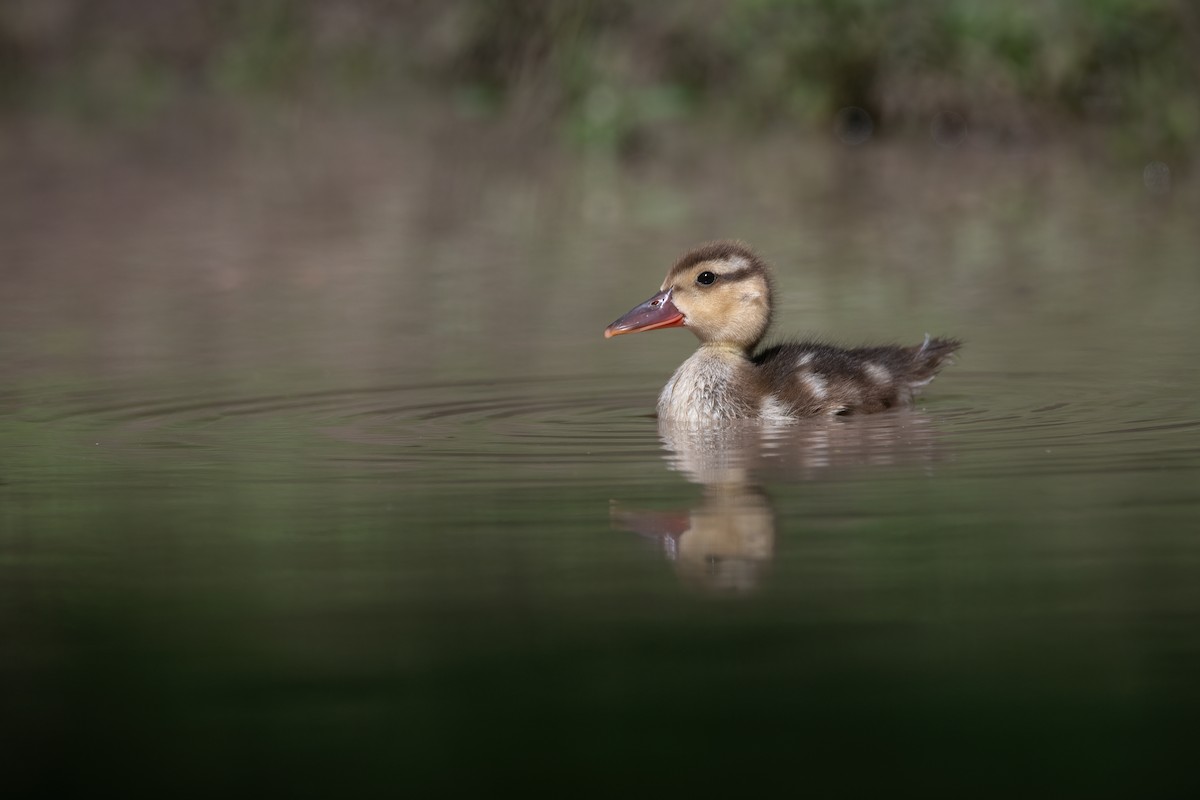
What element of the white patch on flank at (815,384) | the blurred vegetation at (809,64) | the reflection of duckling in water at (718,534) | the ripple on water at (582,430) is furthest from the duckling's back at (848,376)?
the blurred vegetation at (809,64)

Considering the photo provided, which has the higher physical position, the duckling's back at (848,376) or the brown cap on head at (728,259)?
the brown cap on head at (728,259)

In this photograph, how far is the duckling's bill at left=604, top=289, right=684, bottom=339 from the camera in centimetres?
799

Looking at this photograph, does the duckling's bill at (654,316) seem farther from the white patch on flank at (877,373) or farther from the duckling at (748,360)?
the white patch on flank at (877,373)

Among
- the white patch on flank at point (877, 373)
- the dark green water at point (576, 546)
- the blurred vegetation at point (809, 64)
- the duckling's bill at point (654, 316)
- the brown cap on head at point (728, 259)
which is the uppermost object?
the blurred vegetation at point (809, 64)

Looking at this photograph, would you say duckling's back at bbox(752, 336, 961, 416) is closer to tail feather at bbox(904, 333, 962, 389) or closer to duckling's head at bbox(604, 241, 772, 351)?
tail feather at bbox(904, 333, 962, 389)

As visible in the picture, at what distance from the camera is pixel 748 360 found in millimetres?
8000

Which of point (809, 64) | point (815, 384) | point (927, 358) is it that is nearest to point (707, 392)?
point (815, 384)

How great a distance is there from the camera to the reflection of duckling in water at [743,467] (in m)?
4.82

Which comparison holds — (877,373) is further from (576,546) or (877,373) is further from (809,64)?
(809,64)

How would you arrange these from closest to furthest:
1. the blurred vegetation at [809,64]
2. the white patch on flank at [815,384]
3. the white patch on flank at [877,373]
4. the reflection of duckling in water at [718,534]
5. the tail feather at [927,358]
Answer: the reflection of duckling in water at [718,534]
the white patch on flank at [815,384]
the white patch on flank at [877,373]
the tail feather at [927,358]
the blurred vegetation at [809,64]

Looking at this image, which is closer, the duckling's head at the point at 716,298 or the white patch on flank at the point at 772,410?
the white patch on flank at the point at 772,410

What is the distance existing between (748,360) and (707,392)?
543mm

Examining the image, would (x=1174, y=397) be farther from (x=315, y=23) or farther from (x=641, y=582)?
(x=315, y=23)

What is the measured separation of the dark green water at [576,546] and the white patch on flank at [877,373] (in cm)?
18
